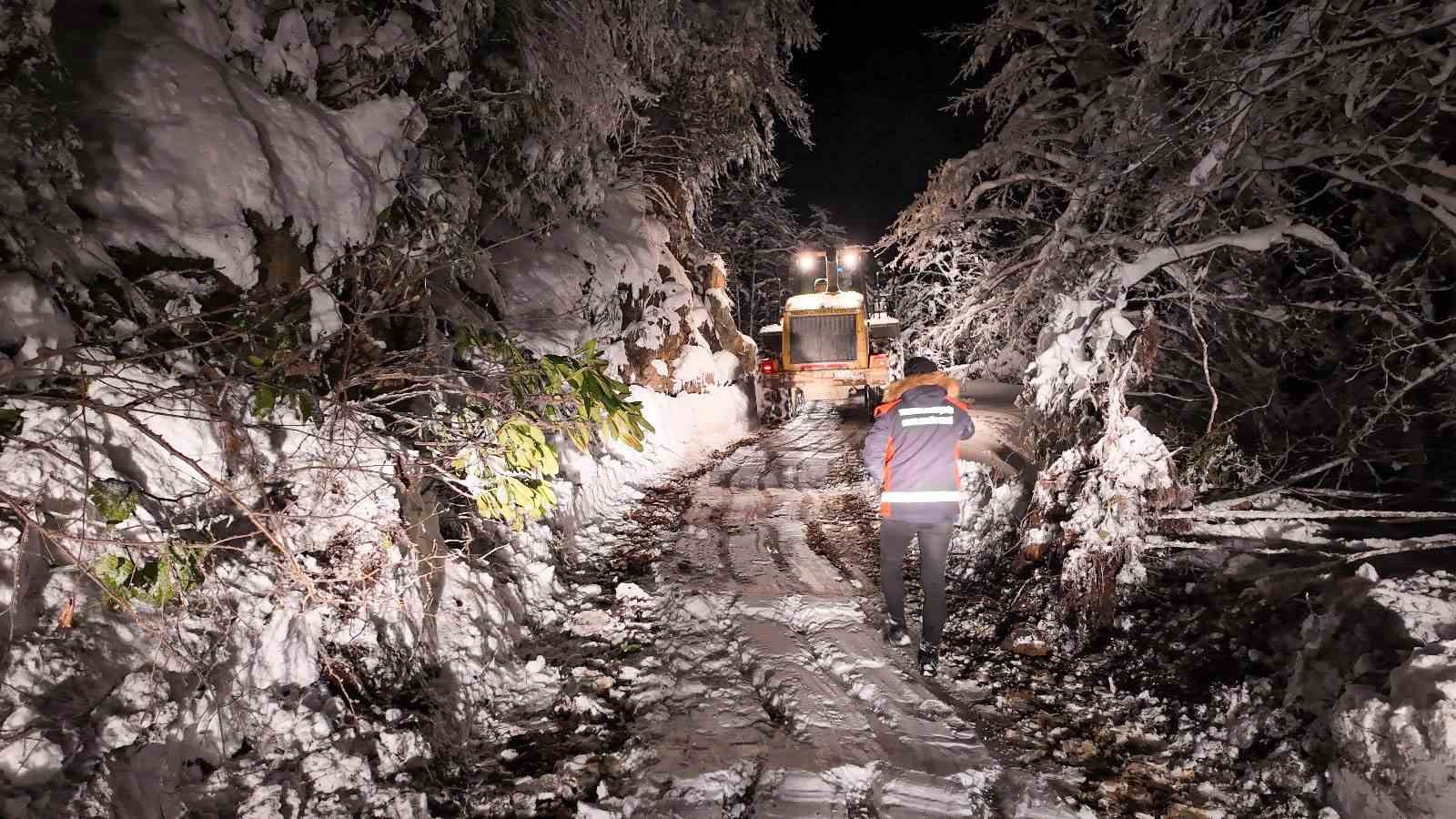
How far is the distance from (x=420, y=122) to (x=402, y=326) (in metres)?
1.61

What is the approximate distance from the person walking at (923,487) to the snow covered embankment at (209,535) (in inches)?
99.1

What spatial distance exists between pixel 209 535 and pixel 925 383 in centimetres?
415

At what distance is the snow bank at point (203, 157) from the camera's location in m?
3.14

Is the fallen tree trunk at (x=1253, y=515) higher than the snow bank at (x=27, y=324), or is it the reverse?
the snow bank at (x=27, y=324)

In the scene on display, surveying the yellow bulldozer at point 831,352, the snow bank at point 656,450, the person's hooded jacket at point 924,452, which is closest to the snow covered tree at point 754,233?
the yellow bulldozer at point 831,352

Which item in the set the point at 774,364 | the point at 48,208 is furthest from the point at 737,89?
the point at 48,208

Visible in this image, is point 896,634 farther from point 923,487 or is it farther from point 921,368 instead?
point 921,368

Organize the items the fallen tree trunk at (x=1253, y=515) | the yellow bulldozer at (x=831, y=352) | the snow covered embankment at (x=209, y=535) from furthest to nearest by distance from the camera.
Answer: the yellow bulldozer at (x=831, y=352), the fallen tree trunk at (x=1253, y=515), the snow covered embankment at (x=209, y=535)

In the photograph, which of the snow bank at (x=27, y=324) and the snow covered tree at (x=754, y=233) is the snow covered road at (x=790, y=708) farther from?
the snow covered tree at (x=754, y=233)

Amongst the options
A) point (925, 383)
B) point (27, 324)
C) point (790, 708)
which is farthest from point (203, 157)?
point (925, 383)

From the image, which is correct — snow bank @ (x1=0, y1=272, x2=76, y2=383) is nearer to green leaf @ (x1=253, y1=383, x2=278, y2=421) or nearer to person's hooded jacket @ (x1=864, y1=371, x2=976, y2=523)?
green leaf @ (x1=253, y1=383, x2=278, y2=421)

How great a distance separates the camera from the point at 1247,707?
328cm

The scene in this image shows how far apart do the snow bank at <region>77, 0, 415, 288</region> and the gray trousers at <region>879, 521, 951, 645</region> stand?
14.0ft

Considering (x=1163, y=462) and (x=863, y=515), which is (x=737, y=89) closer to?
(x=863, y=515)
